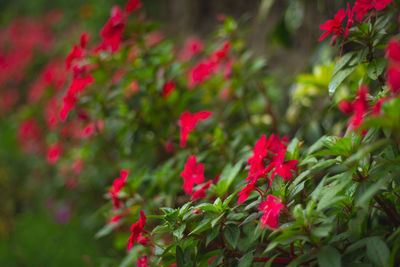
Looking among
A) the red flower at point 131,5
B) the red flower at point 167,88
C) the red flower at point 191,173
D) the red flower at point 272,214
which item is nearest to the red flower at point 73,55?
the red flower at point 131,5

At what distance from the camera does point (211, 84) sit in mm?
1820

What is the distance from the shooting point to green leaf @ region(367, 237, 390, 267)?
68 cm

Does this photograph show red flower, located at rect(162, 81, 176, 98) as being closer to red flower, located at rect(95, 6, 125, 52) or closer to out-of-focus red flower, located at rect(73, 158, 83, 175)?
red flower, located at rect(95, 6, 125, 52)

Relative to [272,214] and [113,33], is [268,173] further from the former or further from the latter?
[113,33]

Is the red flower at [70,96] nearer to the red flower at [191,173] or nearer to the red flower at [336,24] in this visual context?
the red flower at [191,173]

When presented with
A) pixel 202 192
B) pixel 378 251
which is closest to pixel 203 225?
pixel 202 192

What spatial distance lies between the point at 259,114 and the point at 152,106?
69cm

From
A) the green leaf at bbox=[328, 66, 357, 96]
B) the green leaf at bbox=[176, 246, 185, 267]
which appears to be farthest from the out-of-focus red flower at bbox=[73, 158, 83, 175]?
the green leaf at bbox=[328, 66, 357, 96]

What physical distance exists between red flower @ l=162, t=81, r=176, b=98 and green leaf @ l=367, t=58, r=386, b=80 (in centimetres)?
80

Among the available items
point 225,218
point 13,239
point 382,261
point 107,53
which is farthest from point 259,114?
point 13,239

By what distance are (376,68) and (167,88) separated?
2.73 feet

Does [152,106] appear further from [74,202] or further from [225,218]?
[74,202]

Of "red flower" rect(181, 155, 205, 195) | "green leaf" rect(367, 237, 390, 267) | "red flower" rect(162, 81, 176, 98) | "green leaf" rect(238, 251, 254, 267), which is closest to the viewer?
"green leaf" rect(367, 237, 390, 267)

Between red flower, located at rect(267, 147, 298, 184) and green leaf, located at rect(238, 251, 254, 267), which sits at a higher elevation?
red flower, located at rect(267, 147, 298, 184)
